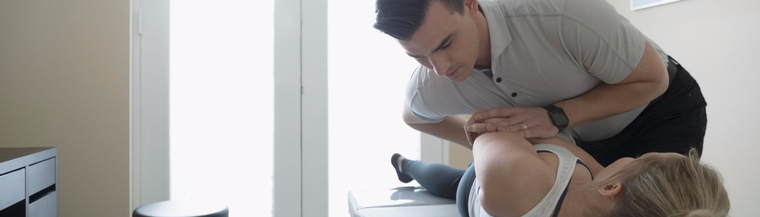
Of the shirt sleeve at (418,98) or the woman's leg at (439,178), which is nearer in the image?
the shirt sleeve at (418,98)

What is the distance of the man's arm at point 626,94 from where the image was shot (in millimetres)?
1271

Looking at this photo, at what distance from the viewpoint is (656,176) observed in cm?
95

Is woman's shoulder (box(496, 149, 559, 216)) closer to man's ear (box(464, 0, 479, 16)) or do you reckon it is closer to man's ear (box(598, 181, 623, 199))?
man's ear (box(598, 181, 623, 199))

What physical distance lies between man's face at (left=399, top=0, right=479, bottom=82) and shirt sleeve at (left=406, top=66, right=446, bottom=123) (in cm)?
27

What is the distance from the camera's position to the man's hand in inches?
49.6

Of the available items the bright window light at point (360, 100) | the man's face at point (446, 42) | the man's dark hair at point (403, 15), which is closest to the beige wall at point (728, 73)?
the bright window light at point (360, 100)

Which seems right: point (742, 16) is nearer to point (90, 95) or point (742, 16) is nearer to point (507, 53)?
point (507, 53)

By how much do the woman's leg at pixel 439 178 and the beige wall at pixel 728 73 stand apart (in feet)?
3.77

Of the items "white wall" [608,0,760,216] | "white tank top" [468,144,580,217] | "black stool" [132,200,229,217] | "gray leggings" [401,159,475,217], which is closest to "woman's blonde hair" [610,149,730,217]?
"white tank top" [468,144,580,217]

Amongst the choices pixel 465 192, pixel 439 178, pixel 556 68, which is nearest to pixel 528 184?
pixel 556 68

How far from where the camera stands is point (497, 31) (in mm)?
1284

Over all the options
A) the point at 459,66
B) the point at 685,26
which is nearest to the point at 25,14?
the point at 459,66

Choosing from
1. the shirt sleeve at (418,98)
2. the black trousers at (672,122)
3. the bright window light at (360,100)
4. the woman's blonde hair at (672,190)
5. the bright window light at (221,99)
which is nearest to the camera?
the woman's blonde hair at (672,190)

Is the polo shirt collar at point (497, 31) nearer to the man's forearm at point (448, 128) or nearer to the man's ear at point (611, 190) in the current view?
the man's ear at point (611, 190)
